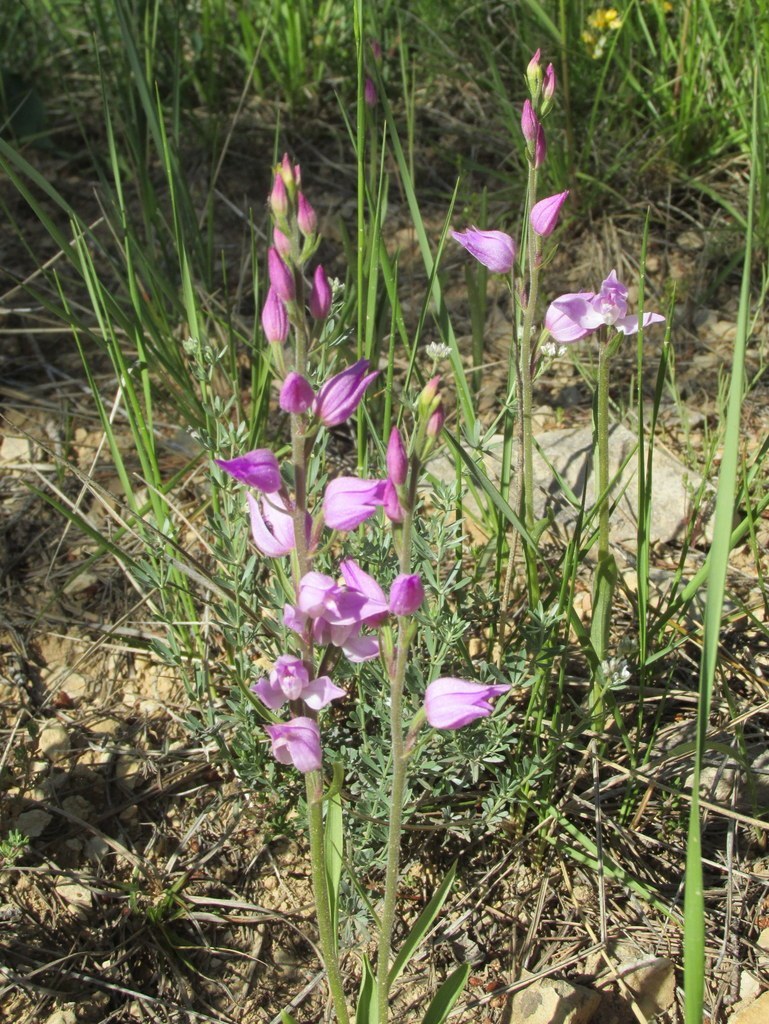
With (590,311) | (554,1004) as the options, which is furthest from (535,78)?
(554,1004)

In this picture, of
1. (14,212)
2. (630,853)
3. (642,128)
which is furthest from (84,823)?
(642,128)

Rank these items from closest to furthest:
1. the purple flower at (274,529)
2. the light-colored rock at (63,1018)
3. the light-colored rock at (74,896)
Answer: the purple flower at (274,529), the light-colored rock at (63,1018), the light-colored rock at (74,896)

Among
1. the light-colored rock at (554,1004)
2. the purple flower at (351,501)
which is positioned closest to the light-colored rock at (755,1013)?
the light-colored rock at (554,1004)

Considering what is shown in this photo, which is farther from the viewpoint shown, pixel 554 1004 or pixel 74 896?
pixel 74 896

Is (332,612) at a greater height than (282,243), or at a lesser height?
lesser

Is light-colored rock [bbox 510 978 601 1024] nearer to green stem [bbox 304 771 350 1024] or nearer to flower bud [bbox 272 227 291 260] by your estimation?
green stem [bbox 304 771 350 1024]

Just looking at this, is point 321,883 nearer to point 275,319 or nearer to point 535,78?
point 275,319

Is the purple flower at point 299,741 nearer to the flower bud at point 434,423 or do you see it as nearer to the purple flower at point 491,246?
the flower bud at point 434,423

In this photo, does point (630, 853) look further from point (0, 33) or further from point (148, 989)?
point (0, 33)
